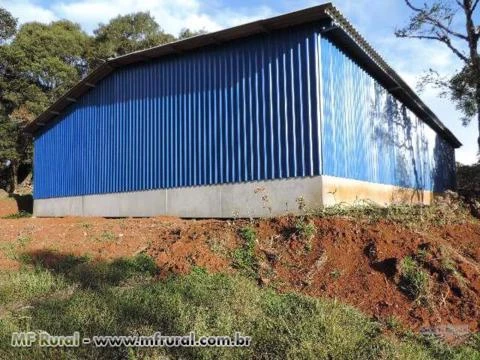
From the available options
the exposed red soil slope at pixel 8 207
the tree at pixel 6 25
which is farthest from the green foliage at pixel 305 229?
the tree at pixel 6 25

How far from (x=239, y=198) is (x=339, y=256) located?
484 cm

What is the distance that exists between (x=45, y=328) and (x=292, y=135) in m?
7.37

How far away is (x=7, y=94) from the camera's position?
92.8 ft

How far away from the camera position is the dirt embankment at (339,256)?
642cm

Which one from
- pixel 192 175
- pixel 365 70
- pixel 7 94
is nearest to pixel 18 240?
pixel 192 175

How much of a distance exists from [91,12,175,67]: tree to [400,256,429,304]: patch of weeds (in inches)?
1235

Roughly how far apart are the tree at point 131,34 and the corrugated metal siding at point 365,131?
71.3 feet

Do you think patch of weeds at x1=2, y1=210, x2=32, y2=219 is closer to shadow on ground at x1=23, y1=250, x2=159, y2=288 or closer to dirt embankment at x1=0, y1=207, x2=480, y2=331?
dirt embankment at x1=0, y1=207, x2=480, y2=331

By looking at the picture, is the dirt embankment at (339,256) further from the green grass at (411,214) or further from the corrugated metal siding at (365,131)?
the corrugated metal siding at (365,131)

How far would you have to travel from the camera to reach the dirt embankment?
6418mm

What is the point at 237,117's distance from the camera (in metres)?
12.5

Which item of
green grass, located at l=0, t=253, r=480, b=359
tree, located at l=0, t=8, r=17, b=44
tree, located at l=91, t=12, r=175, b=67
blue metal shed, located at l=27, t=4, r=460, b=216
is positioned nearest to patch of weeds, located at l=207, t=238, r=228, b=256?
green grass, located at l=0, t=253, r=480, b=359

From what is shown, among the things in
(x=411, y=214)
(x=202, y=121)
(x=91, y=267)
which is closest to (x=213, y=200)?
(x=202, y=121)

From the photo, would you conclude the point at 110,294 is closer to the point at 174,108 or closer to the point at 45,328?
the point at 45,328
